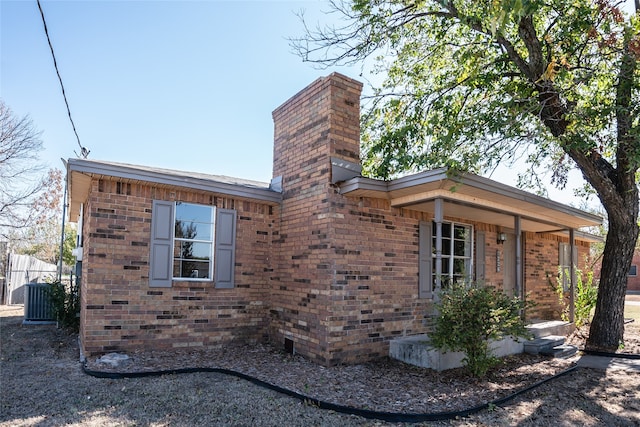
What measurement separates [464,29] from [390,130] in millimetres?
2606

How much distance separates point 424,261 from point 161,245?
15.1 feet

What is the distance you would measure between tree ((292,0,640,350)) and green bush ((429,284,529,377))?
5.91 ft

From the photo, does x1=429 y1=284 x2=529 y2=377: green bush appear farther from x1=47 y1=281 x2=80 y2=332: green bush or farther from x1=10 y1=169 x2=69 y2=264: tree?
x1=10 y1=169 x2=69 y2=264: tree

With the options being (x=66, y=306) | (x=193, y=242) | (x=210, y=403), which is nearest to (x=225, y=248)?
(x=193, y=242)

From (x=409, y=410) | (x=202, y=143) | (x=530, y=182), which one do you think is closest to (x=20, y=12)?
(x=202, y=143)

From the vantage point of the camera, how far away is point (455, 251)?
8.91 meters

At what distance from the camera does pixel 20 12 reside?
252 inches

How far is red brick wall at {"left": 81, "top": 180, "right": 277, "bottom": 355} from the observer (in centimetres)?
647

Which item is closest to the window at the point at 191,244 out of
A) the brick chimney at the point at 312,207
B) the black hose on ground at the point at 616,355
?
the brick chimney at the point at 312,207

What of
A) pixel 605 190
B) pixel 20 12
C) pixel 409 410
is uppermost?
pixel 20 12

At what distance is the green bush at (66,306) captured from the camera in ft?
30.3

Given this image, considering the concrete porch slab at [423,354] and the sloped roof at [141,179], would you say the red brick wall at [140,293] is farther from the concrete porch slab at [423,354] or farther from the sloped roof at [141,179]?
the concrete porch slab at [423,354]

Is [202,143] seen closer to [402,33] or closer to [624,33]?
[402,33]

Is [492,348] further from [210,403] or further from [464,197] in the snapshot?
[210,403]
